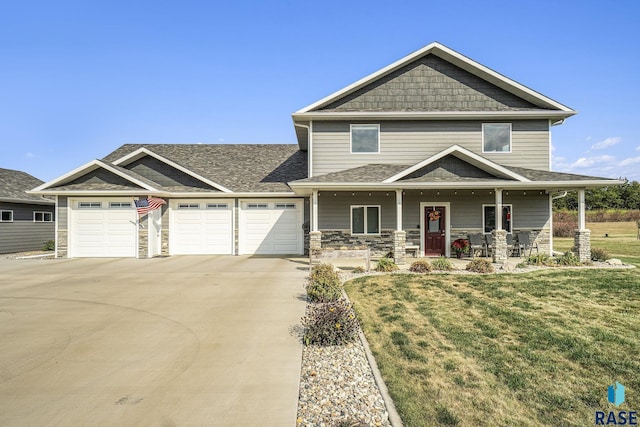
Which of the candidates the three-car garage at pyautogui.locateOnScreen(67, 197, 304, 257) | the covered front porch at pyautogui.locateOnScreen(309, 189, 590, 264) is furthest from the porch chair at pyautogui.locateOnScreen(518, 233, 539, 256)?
the three-car garage at pyautogui.locateOnScreen(67, 197, 304, 257)

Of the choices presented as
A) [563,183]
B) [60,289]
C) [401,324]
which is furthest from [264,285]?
[563,183]

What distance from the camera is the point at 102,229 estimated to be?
16.5 m

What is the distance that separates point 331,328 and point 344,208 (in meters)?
10.6

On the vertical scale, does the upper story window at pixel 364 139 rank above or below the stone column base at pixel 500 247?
above

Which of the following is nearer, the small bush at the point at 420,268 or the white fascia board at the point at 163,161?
the small bush at the point at 420,268

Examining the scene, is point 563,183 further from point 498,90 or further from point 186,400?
point 186,400

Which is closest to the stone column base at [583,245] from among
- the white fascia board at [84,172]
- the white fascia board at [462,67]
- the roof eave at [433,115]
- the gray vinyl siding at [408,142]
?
the gray vinyl siding at [408,142]

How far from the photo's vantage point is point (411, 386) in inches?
168

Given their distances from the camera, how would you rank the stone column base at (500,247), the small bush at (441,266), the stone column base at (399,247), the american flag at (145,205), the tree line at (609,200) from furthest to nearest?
the tree line at (609,200) < the american flag at (145,205) < the stone column base at (500,247) < the stone column base at (399,247) < the small bush at (441,266)

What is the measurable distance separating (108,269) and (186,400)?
11.2 meters

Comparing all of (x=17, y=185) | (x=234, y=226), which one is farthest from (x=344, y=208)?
(x=17, y=185)

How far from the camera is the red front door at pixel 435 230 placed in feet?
52.0

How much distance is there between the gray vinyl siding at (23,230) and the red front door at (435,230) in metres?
21.5

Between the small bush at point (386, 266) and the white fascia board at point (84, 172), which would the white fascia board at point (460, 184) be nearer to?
the small bush at point (386, 266)
